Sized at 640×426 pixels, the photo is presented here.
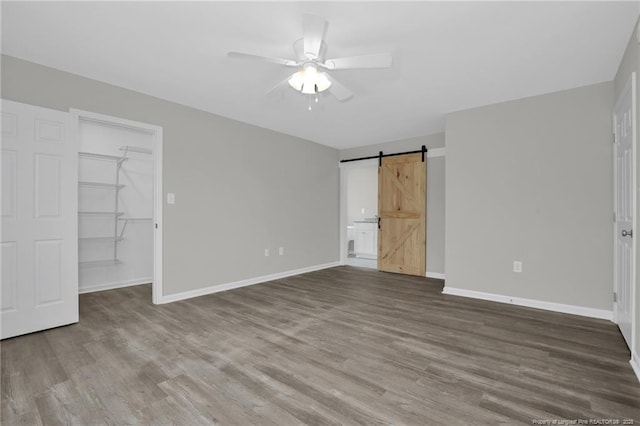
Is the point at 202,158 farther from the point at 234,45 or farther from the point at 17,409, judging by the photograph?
the point at 17,409

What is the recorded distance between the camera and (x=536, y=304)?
3.44 meters

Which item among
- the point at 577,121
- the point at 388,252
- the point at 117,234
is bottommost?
the point at 388,252

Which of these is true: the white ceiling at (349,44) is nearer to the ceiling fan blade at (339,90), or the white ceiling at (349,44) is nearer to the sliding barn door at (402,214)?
the ceiling fan blade at (339,90)

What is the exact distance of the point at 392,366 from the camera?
213 centimetres

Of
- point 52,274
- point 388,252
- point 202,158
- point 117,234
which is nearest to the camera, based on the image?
point 52,274

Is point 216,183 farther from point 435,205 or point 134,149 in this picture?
point 435,205

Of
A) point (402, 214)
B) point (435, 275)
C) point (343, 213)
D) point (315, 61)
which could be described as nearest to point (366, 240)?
point (343, 213)

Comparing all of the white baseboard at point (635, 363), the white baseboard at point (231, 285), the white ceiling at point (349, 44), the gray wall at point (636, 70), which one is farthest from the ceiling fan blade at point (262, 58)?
the white baseboard at point (635, 363)

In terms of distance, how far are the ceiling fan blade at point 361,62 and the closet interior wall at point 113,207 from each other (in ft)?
11.7

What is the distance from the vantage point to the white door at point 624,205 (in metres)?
2.32

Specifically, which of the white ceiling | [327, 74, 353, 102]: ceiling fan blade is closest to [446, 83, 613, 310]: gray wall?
the white ceiling

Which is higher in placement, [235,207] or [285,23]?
[285,23]

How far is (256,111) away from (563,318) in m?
4.38

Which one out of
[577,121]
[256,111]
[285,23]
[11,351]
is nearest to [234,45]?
[285,23]
